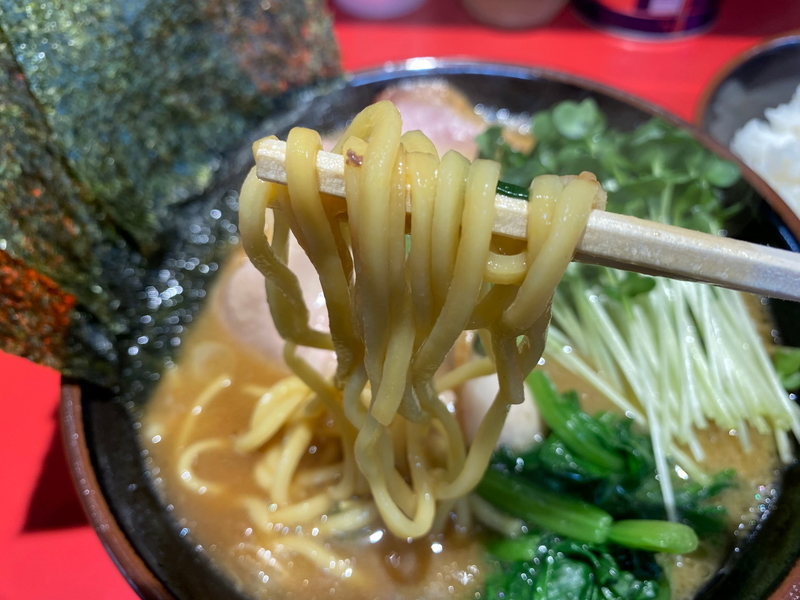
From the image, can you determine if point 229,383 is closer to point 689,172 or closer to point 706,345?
point 706,345

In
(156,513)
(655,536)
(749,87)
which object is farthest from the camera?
(749,87)

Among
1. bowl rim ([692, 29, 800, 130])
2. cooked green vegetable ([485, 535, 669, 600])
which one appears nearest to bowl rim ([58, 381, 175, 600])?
cooked green vegetable ([485, 535, 669, 600])

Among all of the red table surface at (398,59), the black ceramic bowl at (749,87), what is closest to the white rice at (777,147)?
the black ceramic bowl at (749,87)

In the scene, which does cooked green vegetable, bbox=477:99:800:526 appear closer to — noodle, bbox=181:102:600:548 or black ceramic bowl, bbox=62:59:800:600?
black ceramic bowl, bbox=62:59:800:600

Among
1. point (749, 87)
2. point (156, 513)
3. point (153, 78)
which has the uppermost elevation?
point (153, 78)

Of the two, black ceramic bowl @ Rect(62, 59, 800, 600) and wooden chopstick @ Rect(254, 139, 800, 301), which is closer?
wooden chopstick @ Rect(254, 139, 800, 301)

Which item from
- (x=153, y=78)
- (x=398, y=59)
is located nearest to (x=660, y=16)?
(x=398, y=59)

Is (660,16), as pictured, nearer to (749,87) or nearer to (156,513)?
(749,87)
